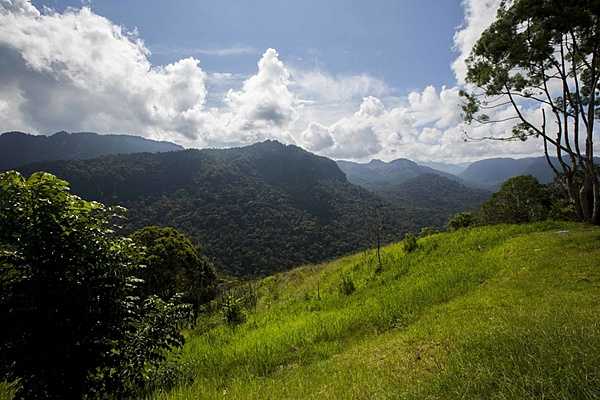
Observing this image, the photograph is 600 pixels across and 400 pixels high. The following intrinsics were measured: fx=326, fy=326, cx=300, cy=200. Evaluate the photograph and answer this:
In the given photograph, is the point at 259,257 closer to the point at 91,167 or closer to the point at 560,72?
the point at 560,72

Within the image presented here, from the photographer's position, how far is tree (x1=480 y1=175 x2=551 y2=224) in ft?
105

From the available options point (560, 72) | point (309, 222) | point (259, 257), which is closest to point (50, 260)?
point (560, 72)

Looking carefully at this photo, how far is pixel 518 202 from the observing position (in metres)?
34.8

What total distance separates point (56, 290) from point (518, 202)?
4050 centimetres

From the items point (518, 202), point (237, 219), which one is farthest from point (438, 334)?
point (237, 219)

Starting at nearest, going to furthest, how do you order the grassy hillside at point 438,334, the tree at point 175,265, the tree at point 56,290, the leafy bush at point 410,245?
the grassy hillside at point 438,334, the tree at point 56,290, the leafy bush at point 410,245, the tree at point 175,265

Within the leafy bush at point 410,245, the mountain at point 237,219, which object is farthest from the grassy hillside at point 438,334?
the mountain at point 237,219

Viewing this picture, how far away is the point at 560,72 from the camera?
15.5 metres

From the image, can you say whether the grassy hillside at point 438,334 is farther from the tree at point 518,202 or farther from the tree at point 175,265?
the tree at point 518,202

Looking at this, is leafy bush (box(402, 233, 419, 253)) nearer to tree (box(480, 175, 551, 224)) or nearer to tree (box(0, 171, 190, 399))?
tree (box(0, 171, 190, 399))

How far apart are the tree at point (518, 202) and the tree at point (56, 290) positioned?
3369cm

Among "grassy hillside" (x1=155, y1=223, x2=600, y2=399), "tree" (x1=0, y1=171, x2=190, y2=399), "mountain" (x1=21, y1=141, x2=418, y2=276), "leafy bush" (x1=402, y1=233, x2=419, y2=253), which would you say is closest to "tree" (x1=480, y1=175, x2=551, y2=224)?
"leafy bush" (x1=402, y1=233, x2=419, y2=253)

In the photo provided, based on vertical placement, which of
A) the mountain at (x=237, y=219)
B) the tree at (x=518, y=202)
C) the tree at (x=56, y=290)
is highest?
the tree at (x=56, y=290)

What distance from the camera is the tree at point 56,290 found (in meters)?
4.01
